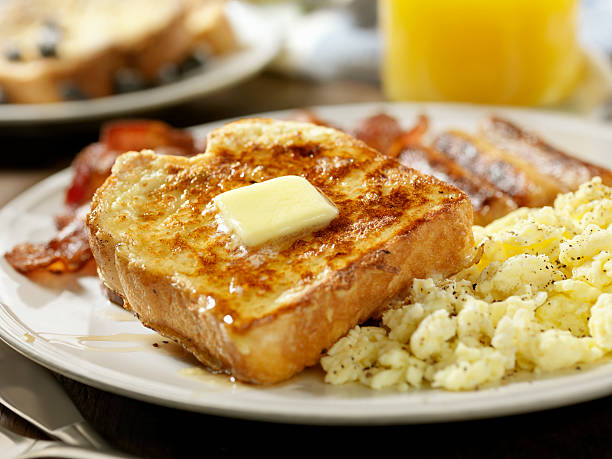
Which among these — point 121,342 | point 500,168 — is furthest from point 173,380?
point 500,168

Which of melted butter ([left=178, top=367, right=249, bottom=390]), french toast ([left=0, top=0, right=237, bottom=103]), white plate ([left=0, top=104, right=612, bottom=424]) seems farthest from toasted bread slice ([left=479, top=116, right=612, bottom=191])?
french toast ([left=0, top=0, right=237, bottom=103])

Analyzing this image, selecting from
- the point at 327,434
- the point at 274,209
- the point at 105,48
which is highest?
the point at 274,209

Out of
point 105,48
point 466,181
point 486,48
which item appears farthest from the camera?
point 105,48

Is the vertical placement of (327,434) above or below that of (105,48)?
below

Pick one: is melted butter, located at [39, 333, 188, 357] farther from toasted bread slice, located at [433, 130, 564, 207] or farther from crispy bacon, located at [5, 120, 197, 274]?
toasted bread slice, located at [433, 130, 564, 207]

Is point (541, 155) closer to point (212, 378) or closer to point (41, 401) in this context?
point (212, 378)

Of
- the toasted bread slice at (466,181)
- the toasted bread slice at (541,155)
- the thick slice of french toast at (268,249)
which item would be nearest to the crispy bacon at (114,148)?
the thick slice of french toast at (268,249)
